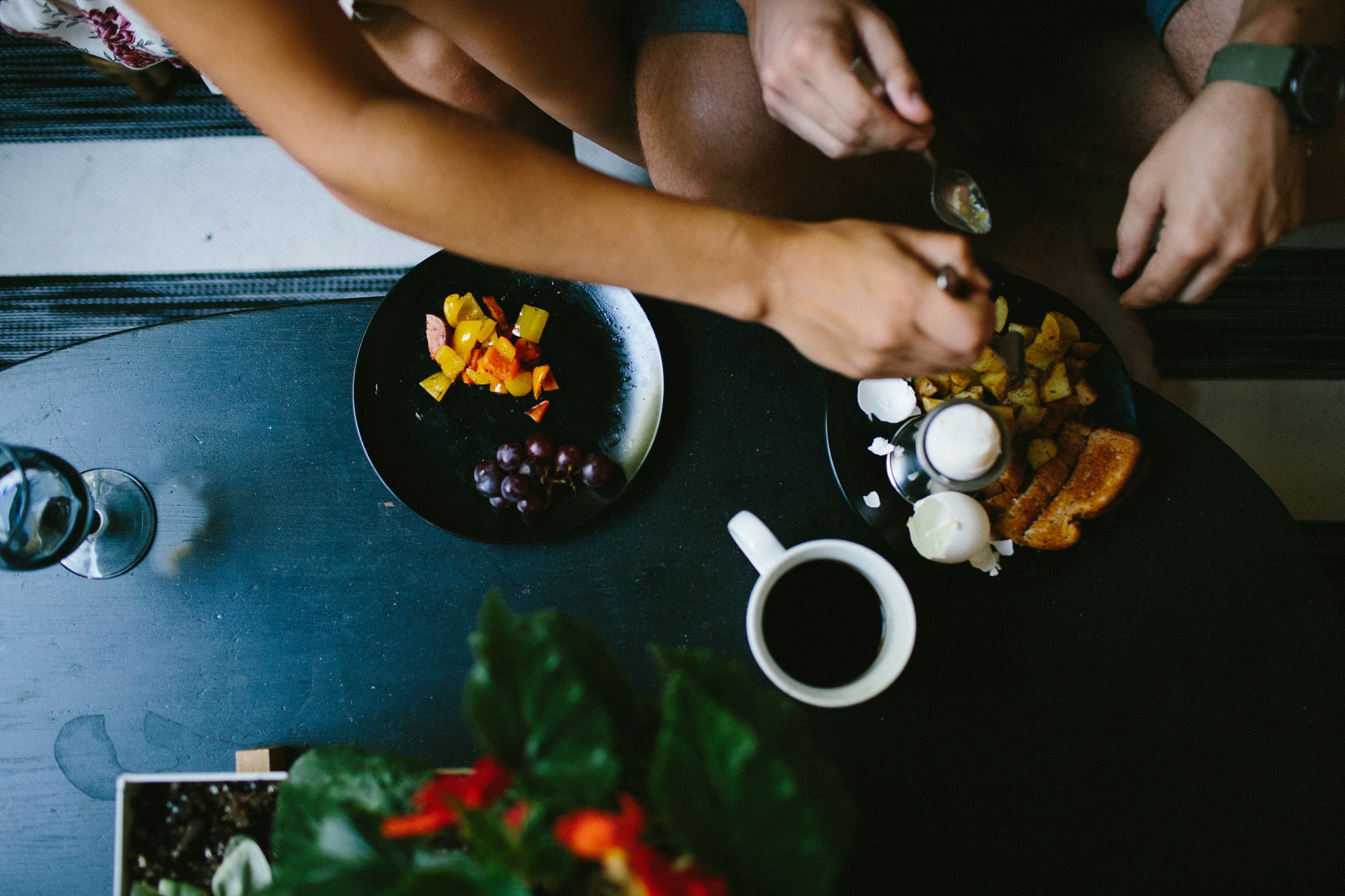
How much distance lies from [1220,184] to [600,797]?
2.87ft

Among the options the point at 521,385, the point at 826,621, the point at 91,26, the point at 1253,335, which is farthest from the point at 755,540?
the point at 91,26

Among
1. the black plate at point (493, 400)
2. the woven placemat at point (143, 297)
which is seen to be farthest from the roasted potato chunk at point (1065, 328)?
the woven placemat at point (143, 297)

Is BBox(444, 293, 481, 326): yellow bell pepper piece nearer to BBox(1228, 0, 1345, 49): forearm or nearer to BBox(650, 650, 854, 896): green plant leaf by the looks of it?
BBox(650, 650, 854, 896): green plant leaf

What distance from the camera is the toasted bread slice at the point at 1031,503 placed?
0.78m

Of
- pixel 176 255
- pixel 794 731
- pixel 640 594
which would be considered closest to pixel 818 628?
pixel 640 594

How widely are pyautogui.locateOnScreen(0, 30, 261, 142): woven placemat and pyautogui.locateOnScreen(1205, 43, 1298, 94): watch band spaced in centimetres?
165

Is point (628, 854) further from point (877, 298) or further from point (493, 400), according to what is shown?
point (493, 400)

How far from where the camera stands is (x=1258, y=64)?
2.63 ft

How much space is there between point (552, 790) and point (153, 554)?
0.69 metres

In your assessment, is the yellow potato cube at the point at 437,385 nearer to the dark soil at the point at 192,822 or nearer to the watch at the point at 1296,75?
the dark soil at the point at 192,822

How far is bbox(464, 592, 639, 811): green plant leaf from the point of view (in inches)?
14.2

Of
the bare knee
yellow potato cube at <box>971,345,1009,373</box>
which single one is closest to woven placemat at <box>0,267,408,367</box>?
the bare knee

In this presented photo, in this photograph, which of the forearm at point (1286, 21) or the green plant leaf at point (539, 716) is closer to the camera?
the green plant leaf at point (539, 716)

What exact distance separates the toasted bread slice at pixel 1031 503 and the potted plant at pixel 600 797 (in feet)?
1.50
